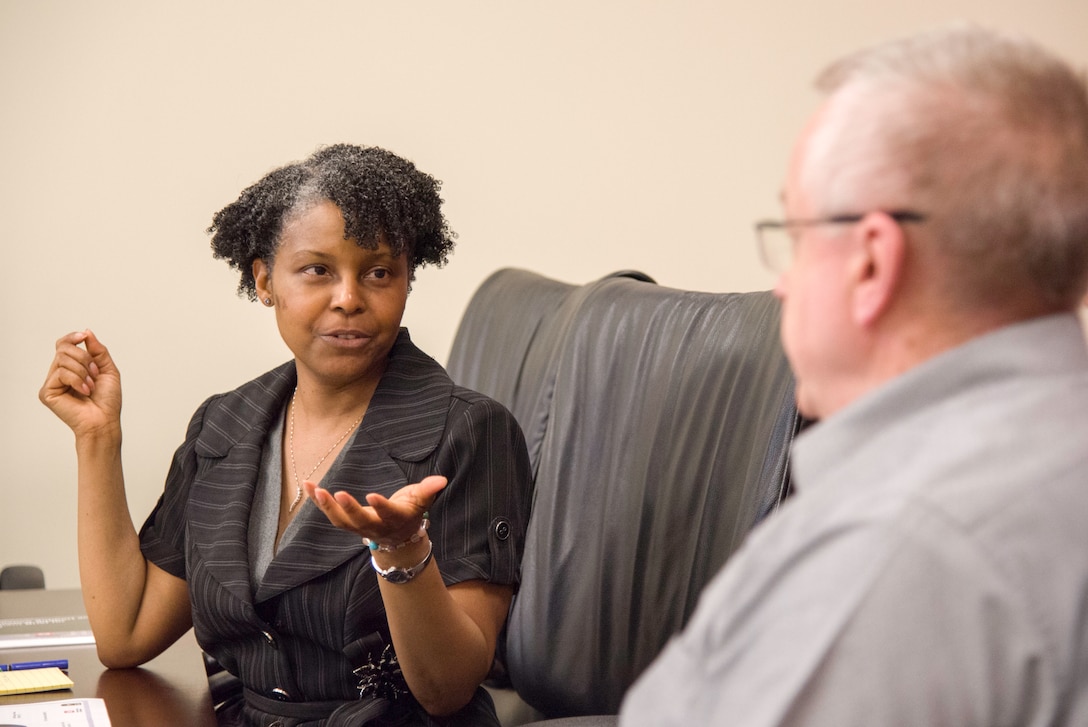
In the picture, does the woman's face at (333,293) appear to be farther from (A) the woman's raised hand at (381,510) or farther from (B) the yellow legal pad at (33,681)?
(B) the yellow legal pad at (33,681)

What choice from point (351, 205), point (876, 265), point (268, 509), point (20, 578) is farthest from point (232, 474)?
point (876, 265)

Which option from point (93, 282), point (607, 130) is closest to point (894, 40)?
point (607, 130)

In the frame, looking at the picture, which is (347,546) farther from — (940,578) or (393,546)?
(940,578)

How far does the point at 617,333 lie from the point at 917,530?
1370 millimetres

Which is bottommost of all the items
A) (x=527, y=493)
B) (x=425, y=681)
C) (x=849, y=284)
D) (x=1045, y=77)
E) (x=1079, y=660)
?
(x=425, y=681)

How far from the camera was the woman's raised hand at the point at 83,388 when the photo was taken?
1555mm

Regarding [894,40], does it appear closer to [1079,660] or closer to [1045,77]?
[1045,77]

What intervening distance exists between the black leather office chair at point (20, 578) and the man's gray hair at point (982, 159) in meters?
1.96

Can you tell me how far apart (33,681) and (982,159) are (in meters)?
1.27

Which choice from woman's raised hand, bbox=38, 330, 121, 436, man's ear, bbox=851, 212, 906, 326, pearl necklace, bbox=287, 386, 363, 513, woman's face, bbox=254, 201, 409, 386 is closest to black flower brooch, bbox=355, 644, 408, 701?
pearl necklace, bbox=287, 386, 363, 513

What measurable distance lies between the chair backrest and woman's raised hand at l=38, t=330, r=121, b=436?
771 mm

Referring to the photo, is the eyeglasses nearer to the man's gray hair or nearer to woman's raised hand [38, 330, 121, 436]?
the man's gray hair

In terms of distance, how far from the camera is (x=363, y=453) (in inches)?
58.4

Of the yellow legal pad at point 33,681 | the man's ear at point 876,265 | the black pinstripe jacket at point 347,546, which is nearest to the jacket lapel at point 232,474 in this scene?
the black pinstripe jacket at point 347,546
